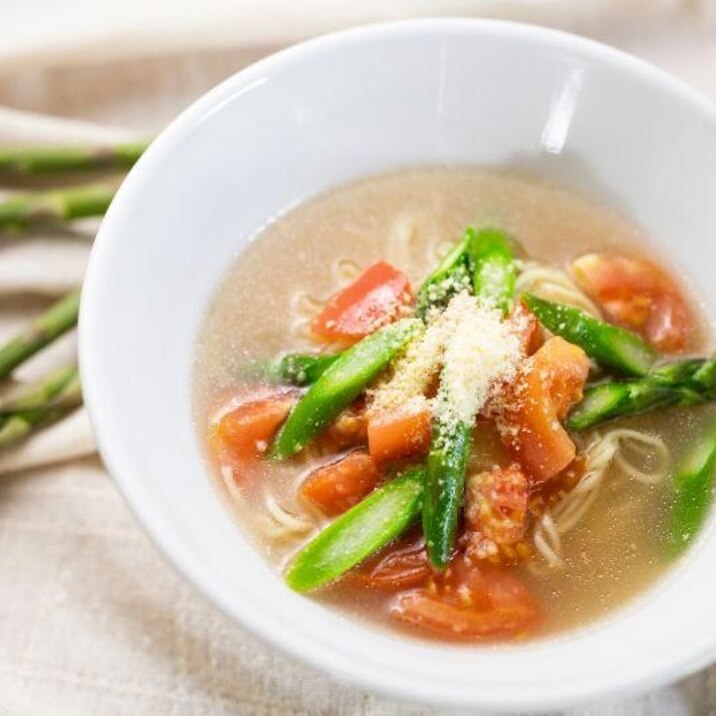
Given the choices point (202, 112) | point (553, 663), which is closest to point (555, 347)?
point (553, 663)

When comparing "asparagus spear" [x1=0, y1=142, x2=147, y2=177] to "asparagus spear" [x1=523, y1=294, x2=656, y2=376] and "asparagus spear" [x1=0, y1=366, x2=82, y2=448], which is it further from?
"asparagus spear" [x1=523, y1=294, x2=656, y2=376]

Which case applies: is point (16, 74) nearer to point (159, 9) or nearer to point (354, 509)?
point (159, 9)

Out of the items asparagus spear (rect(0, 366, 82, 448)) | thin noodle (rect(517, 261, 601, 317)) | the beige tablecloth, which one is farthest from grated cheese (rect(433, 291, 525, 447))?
asparagus spear (rect(0, 366, 82, 448))

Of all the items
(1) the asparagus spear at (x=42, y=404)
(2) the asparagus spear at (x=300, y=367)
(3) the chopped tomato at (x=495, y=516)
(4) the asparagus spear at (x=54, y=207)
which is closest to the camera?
(3) the chopped tomato at (x=495, y=516)

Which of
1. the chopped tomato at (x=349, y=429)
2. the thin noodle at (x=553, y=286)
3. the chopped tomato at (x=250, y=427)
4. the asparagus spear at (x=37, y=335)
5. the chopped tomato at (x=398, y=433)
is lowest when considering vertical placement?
the asparagus spear at (x=37, y=335)

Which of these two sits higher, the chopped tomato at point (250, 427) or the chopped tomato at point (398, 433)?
the chopped tomato at point (398, 433)

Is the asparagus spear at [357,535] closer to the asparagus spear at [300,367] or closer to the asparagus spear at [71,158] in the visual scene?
the asparagus spear at [300,367]

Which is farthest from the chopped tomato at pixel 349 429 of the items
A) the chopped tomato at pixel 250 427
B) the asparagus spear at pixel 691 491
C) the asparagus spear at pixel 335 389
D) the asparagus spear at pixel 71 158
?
the asparagus spear at pixel 71 158

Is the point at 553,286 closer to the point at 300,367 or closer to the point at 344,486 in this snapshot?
the point at 300,367
